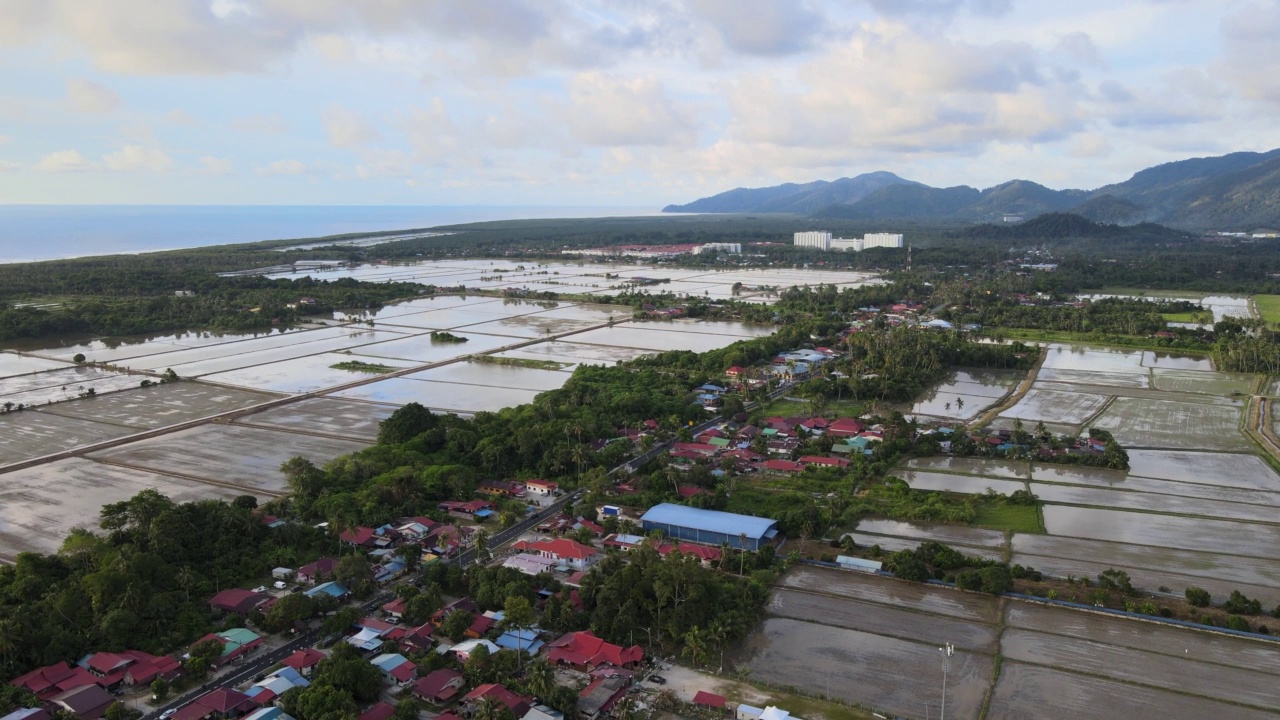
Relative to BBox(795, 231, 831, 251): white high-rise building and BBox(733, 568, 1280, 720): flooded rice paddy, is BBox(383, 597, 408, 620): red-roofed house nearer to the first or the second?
BBox(733, 568, 1280, 720): flooded rice paddy

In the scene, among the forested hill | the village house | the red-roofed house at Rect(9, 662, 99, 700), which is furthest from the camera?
the forested hill

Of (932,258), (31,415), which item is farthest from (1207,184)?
(31,415)

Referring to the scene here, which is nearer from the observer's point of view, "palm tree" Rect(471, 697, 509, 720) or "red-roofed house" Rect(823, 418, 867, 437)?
"palm tree" Rect(471, 697, 509, 720)

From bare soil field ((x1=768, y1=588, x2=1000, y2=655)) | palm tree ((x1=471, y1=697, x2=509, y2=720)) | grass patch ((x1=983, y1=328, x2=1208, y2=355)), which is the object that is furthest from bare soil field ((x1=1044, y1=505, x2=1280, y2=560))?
grass patch ((x1=983, y1=328, x2=1208, y2=355))

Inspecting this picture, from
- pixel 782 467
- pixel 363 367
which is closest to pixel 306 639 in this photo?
pixel 782 467

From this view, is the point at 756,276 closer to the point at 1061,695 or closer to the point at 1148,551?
the point at 1148,551

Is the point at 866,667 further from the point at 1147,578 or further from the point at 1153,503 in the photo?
the point at 1153,503
